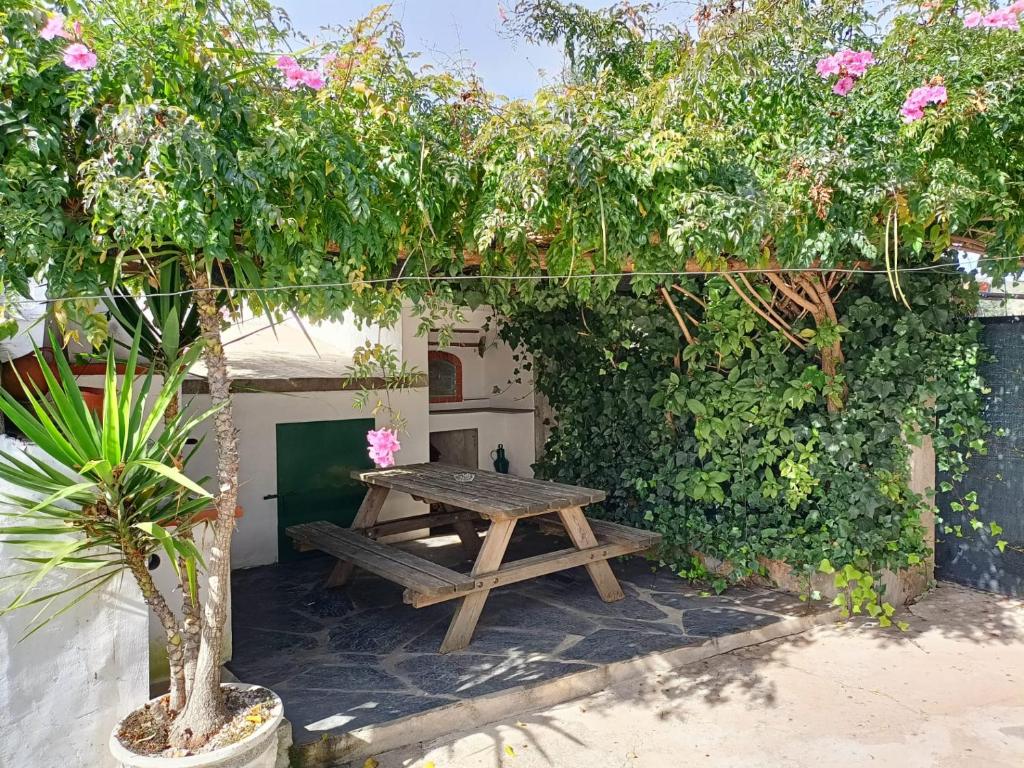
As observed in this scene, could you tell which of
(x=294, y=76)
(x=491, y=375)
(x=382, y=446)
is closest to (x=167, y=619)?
(x=382, y=446)

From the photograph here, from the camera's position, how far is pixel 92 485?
2.55 metres

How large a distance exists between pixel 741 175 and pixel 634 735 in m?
2.98

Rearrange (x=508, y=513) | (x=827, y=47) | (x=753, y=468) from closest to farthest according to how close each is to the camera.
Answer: (x=827, y=47)
(x=508, y=513)
(x=753, y=468)

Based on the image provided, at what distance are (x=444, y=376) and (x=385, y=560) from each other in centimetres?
391

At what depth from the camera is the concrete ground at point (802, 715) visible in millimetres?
3330

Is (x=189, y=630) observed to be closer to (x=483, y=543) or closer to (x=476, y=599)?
(x=476, y=599)

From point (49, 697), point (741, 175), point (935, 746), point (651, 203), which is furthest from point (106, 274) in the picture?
point (935, 746)

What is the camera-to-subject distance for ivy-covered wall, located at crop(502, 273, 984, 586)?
4793 millimetres

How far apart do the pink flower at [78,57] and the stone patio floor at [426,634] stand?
3.03 meters

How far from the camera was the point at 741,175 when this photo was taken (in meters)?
3.67

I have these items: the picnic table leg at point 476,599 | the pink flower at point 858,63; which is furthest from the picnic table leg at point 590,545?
the pink flower at point 858,63

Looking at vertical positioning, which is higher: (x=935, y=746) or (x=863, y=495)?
(x=863, y=495)

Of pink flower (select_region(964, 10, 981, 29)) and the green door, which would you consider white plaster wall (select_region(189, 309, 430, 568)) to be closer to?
the green door

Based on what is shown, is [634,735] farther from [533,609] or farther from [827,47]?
[827,47]
